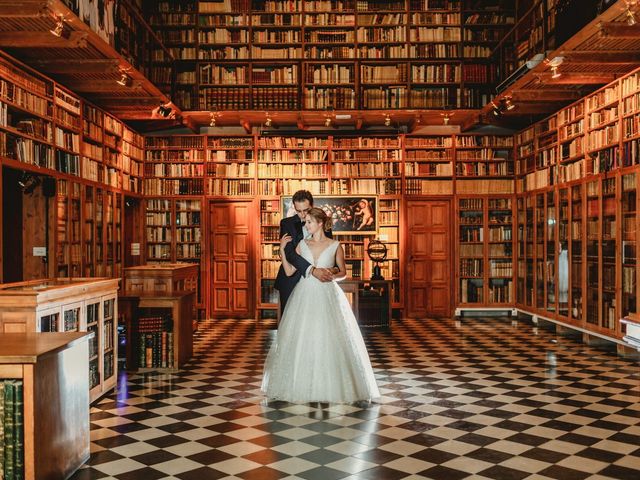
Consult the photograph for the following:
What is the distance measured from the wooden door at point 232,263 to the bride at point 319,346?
6.68 metres

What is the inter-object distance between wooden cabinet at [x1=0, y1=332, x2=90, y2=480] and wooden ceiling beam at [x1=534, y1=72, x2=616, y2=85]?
6666 mm

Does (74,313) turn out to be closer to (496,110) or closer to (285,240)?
(285,240)

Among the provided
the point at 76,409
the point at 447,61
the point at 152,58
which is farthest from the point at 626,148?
the point at 152,58

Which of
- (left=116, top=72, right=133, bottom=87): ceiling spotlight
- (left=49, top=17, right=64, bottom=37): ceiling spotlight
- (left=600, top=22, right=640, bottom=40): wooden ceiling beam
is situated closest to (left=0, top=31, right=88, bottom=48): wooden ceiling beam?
(left=49, top=17, right=64, bottom=37): ceiling spotlight

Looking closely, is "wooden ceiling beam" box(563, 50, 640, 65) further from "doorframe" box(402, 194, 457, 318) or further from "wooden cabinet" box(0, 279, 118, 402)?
"wooden cabinet" box(0, 279, 118, 402)

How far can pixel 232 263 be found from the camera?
12.4m

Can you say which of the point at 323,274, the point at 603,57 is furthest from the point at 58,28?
the point at 603,57

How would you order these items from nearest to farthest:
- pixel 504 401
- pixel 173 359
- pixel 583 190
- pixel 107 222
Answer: pixel 504 401
pixel 173 359
pixel 583 190
pixel 107 222

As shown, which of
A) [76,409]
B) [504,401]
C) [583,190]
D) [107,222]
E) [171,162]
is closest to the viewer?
[76,409]

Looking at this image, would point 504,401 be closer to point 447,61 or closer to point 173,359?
point 173,359

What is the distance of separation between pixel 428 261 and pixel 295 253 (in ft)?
23.1

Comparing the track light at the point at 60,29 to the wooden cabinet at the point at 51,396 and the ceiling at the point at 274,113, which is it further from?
the wooden cabinet at the point at 51,396

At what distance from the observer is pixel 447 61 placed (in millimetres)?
12164

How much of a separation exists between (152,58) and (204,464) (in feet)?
29.7
